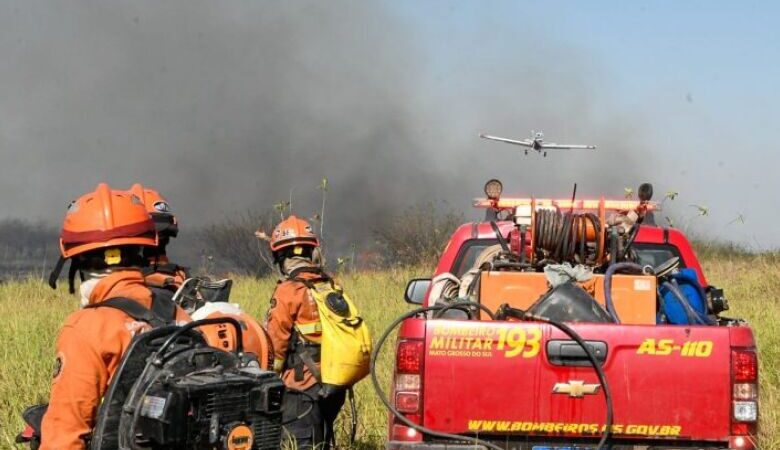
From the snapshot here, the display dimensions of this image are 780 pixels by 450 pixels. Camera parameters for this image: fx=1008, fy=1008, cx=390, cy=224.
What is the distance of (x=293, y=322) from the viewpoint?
17.7ft

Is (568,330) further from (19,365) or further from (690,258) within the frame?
(19,365)

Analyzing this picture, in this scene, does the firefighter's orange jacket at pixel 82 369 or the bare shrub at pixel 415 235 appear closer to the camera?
the firefighter's orange jacket at pixel 82 369

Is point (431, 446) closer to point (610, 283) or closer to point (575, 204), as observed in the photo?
point (610, 283)

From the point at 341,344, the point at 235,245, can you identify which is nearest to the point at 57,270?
the point at 341,344

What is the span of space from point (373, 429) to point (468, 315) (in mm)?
1671

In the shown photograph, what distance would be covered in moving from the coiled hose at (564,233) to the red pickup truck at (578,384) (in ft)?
3.53

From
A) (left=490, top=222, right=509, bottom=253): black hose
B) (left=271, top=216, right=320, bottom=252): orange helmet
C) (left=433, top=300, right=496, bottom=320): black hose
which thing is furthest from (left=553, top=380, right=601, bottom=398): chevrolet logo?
(left=271, top=216, right=320, bottom=252): orange helmet

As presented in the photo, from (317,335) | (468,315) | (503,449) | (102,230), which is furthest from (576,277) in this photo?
(102,230)

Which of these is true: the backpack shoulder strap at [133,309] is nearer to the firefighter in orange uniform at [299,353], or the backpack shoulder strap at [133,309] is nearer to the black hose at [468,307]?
the black hose at [468,307]

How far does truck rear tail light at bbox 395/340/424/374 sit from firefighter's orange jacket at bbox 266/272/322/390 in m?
1.18

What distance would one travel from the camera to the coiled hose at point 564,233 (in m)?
5.20

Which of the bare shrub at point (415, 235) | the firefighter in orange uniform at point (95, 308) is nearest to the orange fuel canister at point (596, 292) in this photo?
the firefighter in orange uniform at point (95, 308)

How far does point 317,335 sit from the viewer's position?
211 inches

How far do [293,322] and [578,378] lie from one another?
180cm
